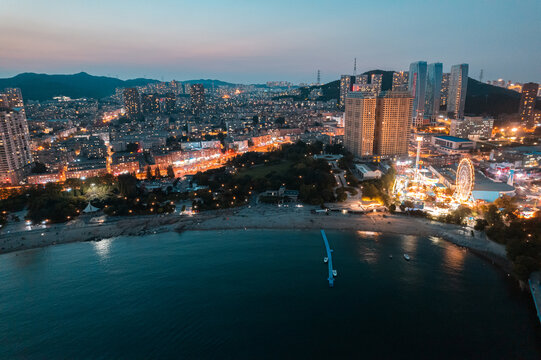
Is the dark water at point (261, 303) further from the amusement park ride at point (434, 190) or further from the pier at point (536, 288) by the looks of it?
the amusement park ride at point (434, 190)

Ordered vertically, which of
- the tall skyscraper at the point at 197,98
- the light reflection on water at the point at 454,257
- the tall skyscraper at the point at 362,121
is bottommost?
the light reflection on water at the point at 454,257

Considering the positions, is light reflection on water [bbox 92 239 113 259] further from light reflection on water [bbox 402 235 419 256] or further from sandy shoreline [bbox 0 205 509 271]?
light reflection on water [bbox 402 235 419 256]

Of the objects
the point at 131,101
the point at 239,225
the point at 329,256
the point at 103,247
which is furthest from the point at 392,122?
the point at 131,101

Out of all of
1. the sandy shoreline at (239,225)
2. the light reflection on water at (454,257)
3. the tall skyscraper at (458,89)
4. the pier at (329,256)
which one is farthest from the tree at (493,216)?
the tall skyscraper at (458,89)

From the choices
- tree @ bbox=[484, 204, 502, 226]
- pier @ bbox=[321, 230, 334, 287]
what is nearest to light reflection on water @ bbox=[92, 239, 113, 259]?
pier @ bbox=[321, 230, 334, 287]

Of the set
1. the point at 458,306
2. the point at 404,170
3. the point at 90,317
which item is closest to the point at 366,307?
the point at 458,306

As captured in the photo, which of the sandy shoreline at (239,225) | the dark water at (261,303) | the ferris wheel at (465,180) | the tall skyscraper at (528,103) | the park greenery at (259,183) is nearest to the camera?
the dark water at (261,303)
